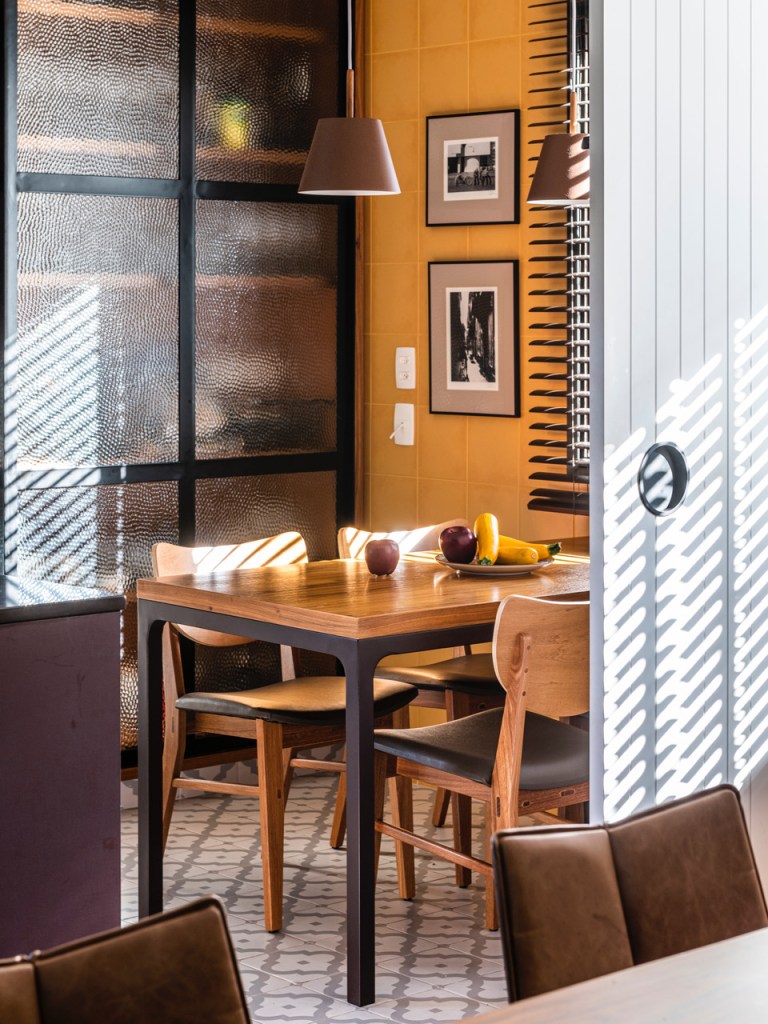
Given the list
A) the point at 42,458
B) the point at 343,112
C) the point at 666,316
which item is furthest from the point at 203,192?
the point at 666,316

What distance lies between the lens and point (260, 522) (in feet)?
16.1

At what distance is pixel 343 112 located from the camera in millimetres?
5008

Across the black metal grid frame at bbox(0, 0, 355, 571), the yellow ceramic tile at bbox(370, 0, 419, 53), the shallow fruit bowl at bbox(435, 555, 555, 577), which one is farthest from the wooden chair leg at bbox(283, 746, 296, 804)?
the yellow ceramic tile at bbox(370, 0, 419, 53)

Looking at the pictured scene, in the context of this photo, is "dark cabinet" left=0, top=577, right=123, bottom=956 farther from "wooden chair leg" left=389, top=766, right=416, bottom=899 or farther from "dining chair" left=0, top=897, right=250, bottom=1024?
"dining chair" left=0, top=897, right=250, bottom=1024

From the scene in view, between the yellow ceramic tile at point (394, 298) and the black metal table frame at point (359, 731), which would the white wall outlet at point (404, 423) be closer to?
the yellow ceramic tile at point (394, 298)

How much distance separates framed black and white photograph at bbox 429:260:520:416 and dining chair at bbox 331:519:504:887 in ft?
1.76

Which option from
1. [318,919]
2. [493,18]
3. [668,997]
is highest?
[493,18]

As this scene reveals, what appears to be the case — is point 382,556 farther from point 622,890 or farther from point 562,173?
point 622,890

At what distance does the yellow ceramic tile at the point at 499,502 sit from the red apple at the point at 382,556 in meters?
0.98

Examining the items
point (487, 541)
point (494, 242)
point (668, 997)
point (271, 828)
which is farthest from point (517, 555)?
point (668, 997)

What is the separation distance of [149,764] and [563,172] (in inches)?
70.4

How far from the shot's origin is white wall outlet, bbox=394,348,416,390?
496 cm

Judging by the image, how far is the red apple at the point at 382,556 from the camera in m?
3.70

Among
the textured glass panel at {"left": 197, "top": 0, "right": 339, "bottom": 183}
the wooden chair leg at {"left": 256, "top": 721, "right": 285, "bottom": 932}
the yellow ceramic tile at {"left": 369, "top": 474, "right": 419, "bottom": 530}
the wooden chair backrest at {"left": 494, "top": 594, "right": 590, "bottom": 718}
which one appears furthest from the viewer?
the yellow ceramic tile at {"left": 369, "top": 474, "right": 419, "bottom": 530}
